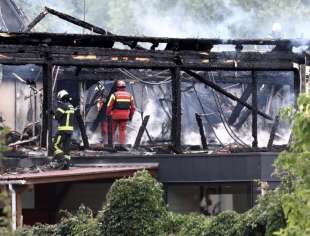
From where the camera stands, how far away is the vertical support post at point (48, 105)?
18564 millimetres

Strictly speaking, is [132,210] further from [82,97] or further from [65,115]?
[82,97]

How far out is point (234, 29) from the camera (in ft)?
107

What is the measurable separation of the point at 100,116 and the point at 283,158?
15.8 m

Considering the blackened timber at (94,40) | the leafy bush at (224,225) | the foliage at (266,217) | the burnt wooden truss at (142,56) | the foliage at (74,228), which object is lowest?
the foliage at (74,228)

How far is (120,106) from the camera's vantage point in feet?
68.8

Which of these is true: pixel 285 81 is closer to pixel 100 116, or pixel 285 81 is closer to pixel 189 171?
pixel 100 116

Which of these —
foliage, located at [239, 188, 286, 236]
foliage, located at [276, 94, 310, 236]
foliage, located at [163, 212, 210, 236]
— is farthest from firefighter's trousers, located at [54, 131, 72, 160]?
foliage, located at [276, 94, 310, 236]

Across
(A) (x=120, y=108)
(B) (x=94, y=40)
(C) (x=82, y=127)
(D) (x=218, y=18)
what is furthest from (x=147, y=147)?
(D) (x=218, y=18)

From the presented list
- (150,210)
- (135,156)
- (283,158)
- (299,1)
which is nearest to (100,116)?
(135,156)

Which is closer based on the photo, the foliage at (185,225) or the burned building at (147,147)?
the foliage at (185,225)

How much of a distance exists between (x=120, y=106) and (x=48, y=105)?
2.53 m

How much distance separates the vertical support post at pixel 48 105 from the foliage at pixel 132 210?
4314 millimetres

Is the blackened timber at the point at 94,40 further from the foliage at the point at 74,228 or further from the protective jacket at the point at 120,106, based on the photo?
the foliage at the point at 74,228

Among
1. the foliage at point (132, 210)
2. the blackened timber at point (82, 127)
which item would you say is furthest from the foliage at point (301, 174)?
the blackened timber at point (82, 127)
